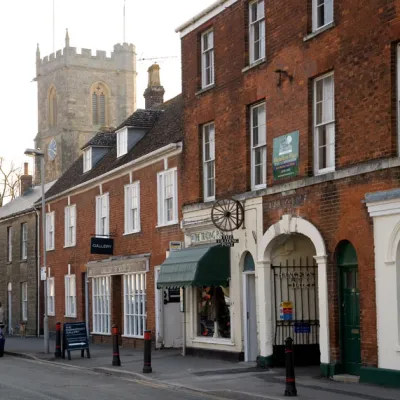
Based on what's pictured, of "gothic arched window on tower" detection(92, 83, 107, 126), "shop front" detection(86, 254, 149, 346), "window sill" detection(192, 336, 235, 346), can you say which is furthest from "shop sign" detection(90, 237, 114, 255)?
"gothic arched window on tower" detection(92, 83, 107, 126)

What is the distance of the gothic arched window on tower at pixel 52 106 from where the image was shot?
9494 cm

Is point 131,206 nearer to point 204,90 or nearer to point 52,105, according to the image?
point 204,90

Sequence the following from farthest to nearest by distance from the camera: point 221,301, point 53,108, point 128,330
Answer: point 53,108 < point 128,330 < point 221,301

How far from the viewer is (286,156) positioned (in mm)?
20906

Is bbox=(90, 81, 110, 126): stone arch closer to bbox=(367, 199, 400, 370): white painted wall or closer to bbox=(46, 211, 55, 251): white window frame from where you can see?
bbox=(46, 211, 55, 251): white window frame

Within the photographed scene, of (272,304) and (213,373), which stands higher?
(272,304)

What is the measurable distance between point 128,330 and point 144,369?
1027cm

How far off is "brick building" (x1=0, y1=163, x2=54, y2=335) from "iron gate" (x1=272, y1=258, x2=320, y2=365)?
906 inches

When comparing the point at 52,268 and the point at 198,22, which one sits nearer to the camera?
the point at 198,22

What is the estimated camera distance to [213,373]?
2102 cm

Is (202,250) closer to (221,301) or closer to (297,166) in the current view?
(221,301)

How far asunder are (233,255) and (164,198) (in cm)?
578

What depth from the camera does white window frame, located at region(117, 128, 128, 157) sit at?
33844 millimetres

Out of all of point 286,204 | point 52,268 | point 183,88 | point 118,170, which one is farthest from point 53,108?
point 286,204
